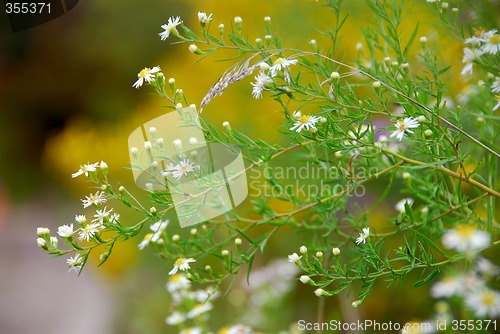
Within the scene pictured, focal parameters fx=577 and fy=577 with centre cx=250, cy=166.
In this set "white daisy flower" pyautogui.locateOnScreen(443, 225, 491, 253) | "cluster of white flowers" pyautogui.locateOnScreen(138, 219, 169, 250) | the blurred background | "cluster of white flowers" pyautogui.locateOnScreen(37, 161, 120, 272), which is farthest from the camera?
the blurred background

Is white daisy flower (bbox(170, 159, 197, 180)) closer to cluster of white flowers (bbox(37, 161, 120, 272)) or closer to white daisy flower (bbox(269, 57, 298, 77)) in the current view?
cluster of white flowers (bbox(37, 161, 120, 272))

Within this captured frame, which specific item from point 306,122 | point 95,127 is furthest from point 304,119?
point 95,127

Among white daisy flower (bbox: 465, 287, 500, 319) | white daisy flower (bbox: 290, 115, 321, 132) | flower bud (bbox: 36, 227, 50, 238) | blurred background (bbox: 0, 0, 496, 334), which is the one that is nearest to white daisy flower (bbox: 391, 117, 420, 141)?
white daisy flower (bbox: 290, 115, 321, 132)

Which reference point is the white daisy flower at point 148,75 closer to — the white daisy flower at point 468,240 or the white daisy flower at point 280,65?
the white daisy flower at point 280,65

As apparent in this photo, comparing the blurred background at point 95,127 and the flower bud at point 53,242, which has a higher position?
the flower bud at point 53,242

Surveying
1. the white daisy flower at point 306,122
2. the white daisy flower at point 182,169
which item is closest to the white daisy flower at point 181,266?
the white daisy flower at point 182,169

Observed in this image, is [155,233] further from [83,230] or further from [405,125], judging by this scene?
[405,125]

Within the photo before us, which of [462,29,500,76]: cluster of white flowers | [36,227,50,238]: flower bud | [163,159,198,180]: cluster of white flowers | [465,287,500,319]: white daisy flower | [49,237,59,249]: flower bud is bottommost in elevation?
[465,287,500,319]: white daisy flower

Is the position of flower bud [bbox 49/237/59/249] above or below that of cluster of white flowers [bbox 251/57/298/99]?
below
